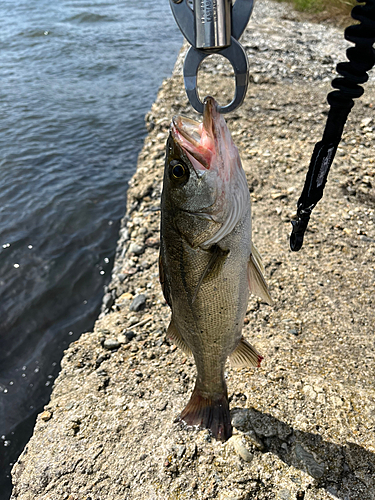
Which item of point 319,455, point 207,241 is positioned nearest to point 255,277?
point 207,241

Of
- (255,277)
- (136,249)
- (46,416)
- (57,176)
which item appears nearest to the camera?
(255,277)

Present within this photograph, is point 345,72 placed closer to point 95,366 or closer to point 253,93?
point 95,366

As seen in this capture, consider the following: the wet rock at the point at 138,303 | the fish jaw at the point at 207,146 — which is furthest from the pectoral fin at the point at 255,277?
the wet rock at the point at 138,303

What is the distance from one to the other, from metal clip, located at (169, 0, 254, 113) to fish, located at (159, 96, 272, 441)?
213 millimetres

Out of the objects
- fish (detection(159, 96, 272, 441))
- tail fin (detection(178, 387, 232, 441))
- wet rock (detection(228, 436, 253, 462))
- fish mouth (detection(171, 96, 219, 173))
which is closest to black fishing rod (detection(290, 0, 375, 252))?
fish (detection(159, 96, 272, 441))

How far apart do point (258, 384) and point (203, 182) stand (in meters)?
2.16

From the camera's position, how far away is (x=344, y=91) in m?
2.14

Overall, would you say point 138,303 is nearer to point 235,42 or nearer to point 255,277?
point 255,277

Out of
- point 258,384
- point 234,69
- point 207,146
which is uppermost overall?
point 234,69

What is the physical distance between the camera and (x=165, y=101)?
10.6 metres

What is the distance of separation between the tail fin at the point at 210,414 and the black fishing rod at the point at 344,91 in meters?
1.45

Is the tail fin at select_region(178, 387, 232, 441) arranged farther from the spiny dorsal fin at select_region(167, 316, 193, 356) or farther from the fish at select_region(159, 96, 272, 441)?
the spiny dorsal fin at select_region(167, 316, 193, 356)

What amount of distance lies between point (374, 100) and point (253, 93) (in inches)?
118

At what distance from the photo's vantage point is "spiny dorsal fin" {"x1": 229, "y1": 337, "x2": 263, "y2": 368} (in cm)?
280
